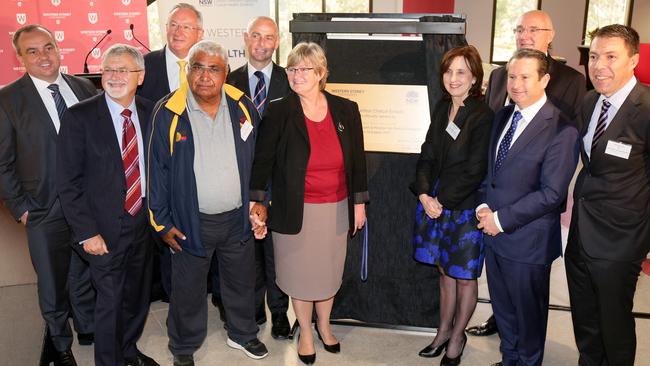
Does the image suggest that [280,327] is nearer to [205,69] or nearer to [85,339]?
[85,339]

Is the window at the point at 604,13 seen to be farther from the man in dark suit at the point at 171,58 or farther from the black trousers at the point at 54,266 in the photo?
the black trousers at the point at 54,266

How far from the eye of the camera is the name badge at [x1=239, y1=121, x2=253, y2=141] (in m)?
2.93

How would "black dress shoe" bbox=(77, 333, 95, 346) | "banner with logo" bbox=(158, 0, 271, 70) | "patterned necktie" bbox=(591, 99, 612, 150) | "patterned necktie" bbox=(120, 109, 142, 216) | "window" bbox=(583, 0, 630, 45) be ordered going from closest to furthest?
"patterned necktie" bbox=(591, 99, 612, 150)
"patterned necktie" bbox=(120, 109, 142, 216)
"black dress shoe" bbox=(77, 333, 95, 346)
"banner with logo" bbox=(158, 0, 271, 70)
"window" bbox=(583, 0, 630, 45)

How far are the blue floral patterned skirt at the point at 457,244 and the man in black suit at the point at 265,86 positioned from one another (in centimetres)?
110

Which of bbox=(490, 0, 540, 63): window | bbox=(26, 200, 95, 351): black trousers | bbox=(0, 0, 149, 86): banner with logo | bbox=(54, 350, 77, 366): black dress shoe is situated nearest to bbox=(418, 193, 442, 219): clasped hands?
bbox=(26, 200, 95, 351): black trousers

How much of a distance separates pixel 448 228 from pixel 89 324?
2.32m

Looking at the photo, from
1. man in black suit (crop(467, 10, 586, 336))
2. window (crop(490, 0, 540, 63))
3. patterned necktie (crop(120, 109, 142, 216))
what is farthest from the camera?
window (crop(490, 0, 540, 63))

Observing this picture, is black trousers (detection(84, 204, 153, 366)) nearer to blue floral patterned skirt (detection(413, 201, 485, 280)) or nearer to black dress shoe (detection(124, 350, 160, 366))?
black dress shoe (detection(124, 350, 160, 366))

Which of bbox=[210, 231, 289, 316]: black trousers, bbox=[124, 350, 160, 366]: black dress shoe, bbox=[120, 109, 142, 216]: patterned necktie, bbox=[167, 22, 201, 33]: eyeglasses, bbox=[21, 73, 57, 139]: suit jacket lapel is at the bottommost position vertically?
bbox=[124, 350, 160, 366]: black dress shoe

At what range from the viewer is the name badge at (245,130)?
293 cm

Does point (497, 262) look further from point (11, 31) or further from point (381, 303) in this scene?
point (11, 31)

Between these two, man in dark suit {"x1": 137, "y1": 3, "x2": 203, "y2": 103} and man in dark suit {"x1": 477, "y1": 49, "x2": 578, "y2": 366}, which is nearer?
man in dark suit {"x1": 477, "y1": 49, "x2": 578, "y2": 366}

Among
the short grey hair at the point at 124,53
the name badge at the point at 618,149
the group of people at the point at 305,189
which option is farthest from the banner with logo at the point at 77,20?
the name badge at the point at 618,149

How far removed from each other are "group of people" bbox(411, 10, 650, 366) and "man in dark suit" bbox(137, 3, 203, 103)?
1765 mm
